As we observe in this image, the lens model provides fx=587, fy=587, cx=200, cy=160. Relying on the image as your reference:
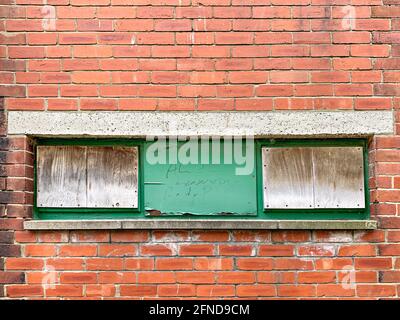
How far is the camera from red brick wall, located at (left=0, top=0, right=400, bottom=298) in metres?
4.25

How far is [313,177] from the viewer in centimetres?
437

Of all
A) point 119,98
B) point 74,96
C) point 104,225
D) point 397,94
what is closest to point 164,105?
point 119,98

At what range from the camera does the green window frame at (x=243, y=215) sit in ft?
14.3

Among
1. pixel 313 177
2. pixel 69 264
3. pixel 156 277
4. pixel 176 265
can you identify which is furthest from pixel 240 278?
pixel 69 264

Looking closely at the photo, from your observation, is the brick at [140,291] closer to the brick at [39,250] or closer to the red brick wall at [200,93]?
the red brick wall at [200,93]

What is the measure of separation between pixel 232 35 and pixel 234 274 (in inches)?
69.4

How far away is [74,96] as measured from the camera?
14.2 ft

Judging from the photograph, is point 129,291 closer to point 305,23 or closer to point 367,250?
point 367,250

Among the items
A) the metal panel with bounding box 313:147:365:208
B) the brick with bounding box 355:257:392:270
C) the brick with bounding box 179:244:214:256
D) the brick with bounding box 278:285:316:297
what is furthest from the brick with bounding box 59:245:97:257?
the brick with bounding box 355:257:392:270

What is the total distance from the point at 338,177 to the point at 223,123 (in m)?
0.95

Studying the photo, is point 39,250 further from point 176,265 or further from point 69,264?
point 176,265

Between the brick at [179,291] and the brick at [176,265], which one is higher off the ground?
the brick at [176,265]

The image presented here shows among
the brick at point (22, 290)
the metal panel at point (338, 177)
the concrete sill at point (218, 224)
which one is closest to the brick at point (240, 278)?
the concrete sill at point (218, 224)

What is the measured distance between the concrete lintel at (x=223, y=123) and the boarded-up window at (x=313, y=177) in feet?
0.55
